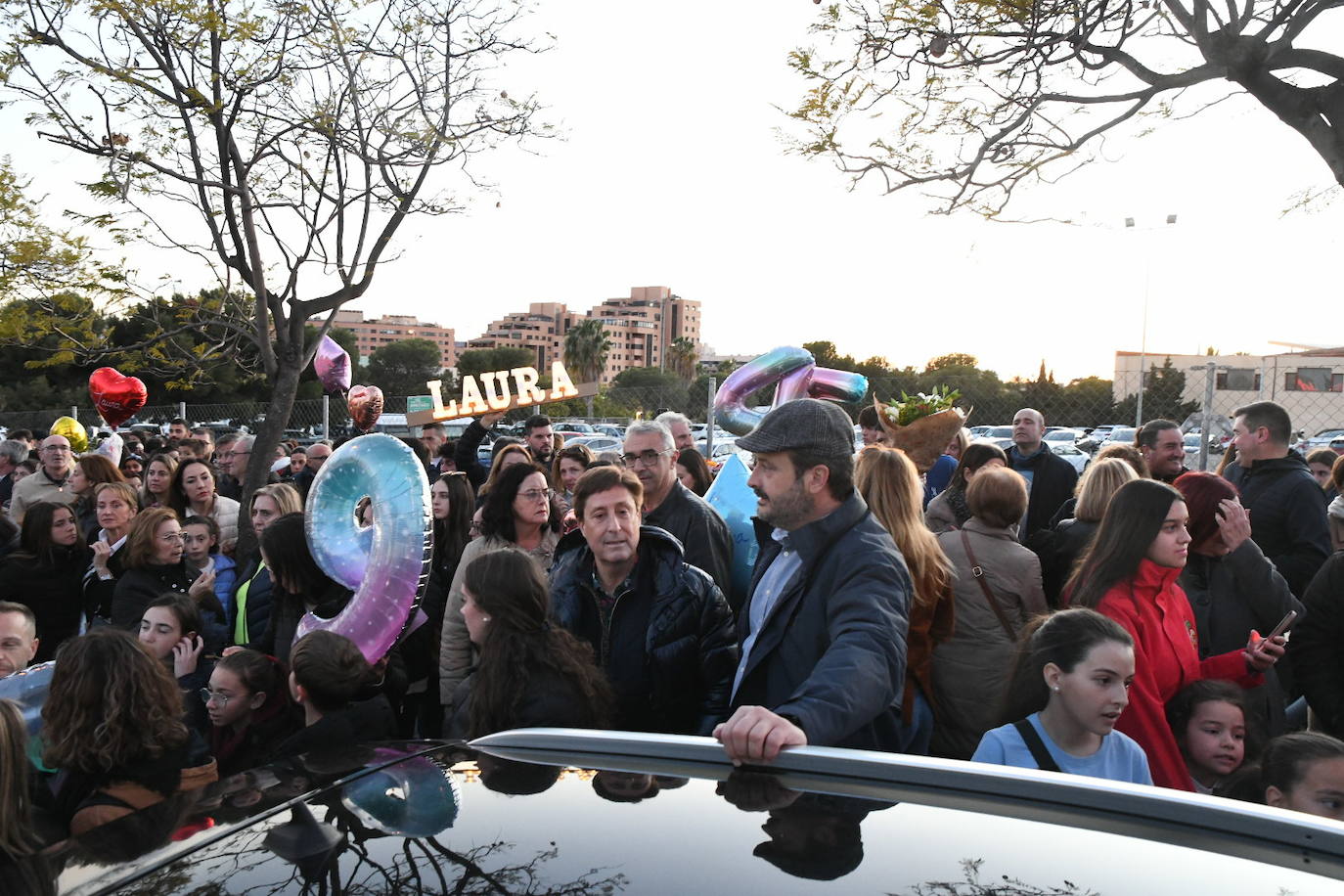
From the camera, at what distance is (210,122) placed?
746 centimetres

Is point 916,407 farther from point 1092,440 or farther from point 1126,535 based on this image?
point 1092,440

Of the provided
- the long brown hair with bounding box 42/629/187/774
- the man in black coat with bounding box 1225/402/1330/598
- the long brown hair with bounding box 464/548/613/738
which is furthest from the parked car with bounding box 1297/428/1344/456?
the long brown hair with bounding box 42/629/187/774

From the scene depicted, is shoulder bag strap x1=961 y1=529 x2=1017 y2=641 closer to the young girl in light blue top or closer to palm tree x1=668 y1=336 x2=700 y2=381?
the young girl in light blue top

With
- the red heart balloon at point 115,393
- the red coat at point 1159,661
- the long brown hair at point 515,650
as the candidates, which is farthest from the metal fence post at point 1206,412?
the red heart balloon at point 115,393

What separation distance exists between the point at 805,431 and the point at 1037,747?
1.04 m

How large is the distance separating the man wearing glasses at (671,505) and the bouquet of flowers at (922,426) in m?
2.58

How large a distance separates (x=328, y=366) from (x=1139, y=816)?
43.8 feet

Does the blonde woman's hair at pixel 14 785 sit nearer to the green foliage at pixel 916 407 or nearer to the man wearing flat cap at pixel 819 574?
the man wearing flat cap at pixel 819 574

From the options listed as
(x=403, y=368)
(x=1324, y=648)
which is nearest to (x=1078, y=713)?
(x=1324, y=648)

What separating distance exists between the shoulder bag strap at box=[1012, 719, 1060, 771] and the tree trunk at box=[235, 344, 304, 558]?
254 inches

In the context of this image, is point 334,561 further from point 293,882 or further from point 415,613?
point 293,882

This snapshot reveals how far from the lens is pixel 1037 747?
2529 millimetres

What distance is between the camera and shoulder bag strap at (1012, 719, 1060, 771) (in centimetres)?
250

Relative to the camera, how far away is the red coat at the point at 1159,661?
2.99 m
